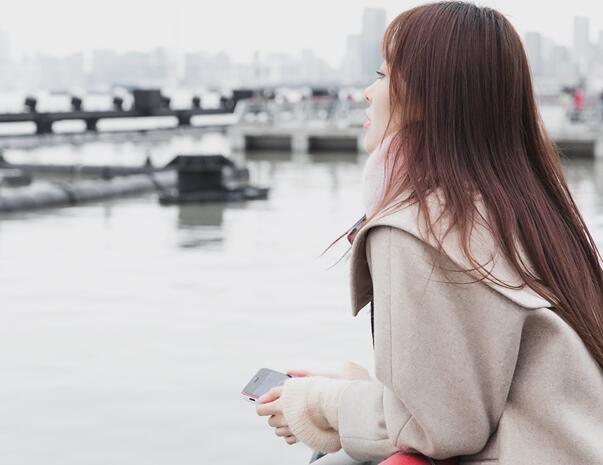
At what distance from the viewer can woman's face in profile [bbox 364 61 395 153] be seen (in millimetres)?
2096

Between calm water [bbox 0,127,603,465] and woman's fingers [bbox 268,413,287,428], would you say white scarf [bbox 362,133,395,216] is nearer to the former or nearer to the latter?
woman's fingers [bbox 268,413,287,428]

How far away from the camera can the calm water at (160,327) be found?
4414 millimetres

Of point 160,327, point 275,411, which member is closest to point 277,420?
point 275,411

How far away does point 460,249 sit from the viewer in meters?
1.91

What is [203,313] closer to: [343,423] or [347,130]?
[343,423]

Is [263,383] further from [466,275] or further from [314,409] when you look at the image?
[466,275]

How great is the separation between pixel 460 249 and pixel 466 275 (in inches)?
2.2

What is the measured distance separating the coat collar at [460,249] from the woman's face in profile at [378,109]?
20 cm

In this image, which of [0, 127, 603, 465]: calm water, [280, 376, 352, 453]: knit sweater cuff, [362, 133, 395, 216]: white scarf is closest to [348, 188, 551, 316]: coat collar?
[362, 133, 395, 216]: white scarf

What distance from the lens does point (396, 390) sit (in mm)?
1885

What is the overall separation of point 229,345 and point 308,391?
3740 mm

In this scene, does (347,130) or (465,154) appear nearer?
(465,154)

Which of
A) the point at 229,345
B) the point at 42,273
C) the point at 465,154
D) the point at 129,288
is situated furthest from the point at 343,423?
the point at 42,273

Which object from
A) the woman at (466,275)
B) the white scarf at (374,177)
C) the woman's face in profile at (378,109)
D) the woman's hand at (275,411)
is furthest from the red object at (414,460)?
the woman's face in profile at (378,109)
